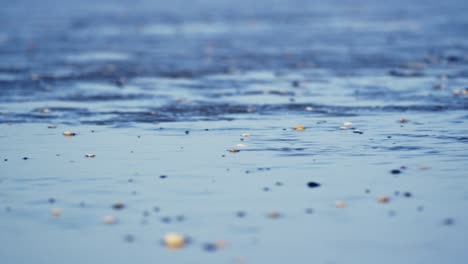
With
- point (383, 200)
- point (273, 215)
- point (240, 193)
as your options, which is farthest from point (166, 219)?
point (383, 200)

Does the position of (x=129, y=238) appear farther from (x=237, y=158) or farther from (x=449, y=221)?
(x=237, y=158)

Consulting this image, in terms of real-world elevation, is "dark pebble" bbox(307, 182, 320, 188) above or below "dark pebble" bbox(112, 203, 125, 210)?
above

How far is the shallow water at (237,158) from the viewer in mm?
9711

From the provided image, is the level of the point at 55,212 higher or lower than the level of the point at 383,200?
lower

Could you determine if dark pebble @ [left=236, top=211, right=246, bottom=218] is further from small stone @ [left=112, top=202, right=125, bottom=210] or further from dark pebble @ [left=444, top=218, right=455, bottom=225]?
dark pebble @ [left=444, top=218, right=455, bottom=225]

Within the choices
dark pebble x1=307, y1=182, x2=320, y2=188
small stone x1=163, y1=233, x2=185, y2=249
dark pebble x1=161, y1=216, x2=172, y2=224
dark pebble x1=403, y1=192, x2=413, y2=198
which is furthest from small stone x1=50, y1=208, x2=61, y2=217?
dark pebble x1=403, y1=192, x2=413, y2=198

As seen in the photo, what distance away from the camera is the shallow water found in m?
9.71

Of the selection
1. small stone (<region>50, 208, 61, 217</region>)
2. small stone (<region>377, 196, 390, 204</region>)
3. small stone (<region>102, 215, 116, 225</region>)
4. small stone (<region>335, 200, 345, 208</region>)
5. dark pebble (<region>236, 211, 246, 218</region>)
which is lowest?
small stone (<region>50, 208, 61, 217</region>)

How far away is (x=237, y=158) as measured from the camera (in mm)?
14195

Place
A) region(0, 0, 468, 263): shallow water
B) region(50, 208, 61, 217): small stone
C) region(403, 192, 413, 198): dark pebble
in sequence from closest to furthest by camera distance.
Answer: region(0, 0, 468, 263): shallow water < region(50, 208, 61, 217): small stone < region(403, 192, 413, 198): dark pebble

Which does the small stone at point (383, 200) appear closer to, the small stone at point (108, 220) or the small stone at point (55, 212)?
the small stone at point (108, 220)

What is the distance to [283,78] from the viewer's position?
26.0 meters

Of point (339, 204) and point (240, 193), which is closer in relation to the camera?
point (339, 204)

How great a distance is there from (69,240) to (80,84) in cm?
1574
